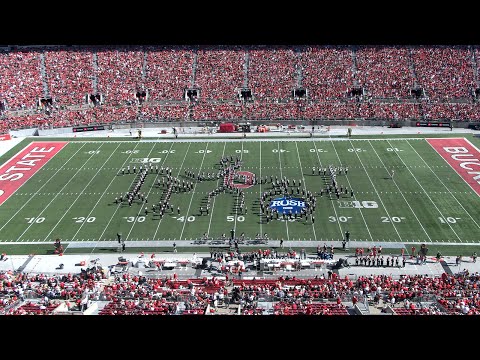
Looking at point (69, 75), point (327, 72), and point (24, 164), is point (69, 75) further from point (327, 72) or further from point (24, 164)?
point (327, 72)

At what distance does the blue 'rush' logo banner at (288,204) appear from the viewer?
1085 inches

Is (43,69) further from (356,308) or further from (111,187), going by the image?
(356,308)

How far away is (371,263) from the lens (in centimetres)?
2264

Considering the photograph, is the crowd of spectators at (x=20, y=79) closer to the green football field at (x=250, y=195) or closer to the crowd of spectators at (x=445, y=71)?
the green football field at (x=250, y=195)

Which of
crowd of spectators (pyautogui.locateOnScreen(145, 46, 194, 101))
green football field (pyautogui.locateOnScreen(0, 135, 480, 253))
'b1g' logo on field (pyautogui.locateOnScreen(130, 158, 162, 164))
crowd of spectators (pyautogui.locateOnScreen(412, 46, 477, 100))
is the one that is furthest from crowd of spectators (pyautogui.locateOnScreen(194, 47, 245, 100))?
crowd of spectators (pyautogui.locateOnScreen(412, 46, 477, 100))

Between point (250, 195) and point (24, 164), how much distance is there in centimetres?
1493

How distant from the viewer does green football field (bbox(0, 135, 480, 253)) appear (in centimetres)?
2570

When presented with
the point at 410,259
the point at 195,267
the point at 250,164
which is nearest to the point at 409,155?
the point at 250,164

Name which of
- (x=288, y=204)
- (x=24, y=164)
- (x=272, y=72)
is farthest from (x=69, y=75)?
(x=288, y=204)

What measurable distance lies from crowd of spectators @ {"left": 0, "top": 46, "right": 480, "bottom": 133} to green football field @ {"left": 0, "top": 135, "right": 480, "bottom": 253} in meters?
5.27

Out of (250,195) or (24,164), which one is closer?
(250,195)

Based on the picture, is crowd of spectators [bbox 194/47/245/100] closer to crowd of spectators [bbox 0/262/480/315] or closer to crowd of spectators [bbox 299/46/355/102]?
crowd of spectators [bbox 299/46/355/102]

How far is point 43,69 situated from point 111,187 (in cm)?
2178

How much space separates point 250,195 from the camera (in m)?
29.3
